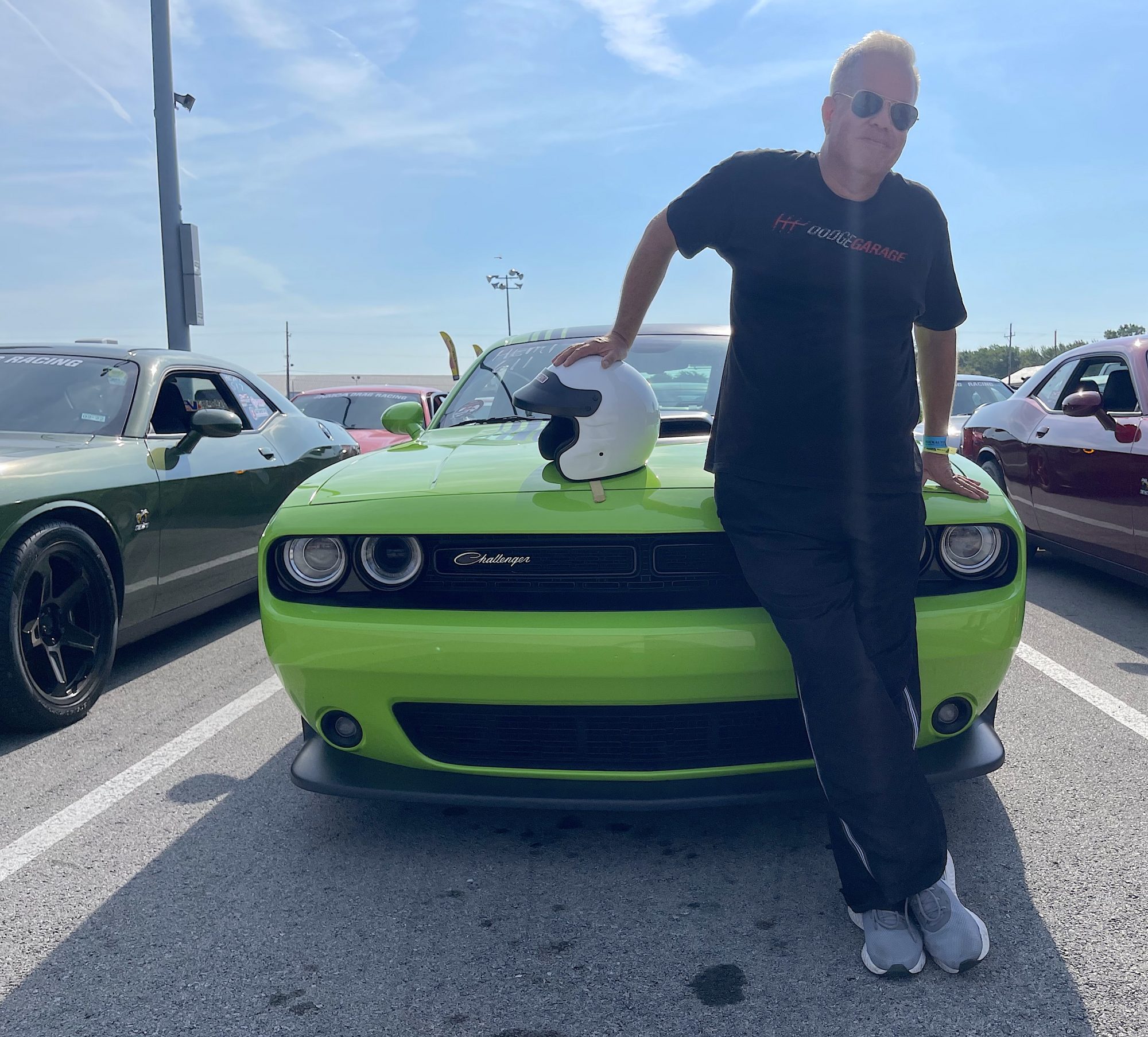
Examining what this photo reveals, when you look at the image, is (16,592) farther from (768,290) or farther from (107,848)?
(768,290)

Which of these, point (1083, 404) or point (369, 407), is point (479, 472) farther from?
point (369, 407)

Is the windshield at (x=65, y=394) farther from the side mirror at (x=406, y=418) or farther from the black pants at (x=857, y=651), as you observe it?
the black pants at (x=857, y=651)

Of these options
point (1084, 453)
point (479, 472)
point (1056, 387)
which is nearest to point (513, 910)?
point (479, 472)

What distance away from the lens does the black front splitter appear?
2.33 metres

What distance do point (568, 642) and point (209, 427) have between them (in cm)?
286

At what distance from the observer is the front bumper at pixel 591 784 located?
2.33 metres

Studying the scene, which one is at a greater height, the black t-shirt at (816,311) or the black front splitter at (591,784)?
the black t-shirt at (816,311)

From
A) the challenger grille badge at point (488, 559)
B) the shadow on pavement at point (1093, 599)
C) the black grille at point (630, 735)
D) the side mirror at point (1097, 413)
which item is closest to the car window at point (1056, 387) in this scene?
the side mirror at point (1097, 413)

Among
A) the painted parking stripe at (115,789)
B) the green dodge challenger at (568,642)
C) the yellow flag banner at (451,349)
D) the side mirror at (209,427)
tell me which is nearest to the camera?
the green dodge challenger at (568,642)

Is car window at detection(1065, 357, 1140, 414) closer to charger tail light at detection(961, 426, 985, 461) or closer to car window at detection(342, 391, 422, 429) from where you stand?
charger tail light at detection(961, 426, 985, 461)

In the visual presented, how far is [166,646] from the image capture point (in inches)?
195

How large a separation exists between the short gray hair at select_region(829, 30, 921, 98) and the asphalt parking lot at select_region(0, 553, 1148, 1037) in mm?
1831

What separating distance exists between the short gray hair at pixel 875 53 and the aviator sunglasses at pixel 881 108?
0.17 ft

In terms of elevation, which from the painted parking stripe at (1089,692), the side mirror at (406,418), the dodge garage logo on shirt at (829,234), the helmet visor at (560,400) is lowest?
the painted parking stripe at (1089,692)
